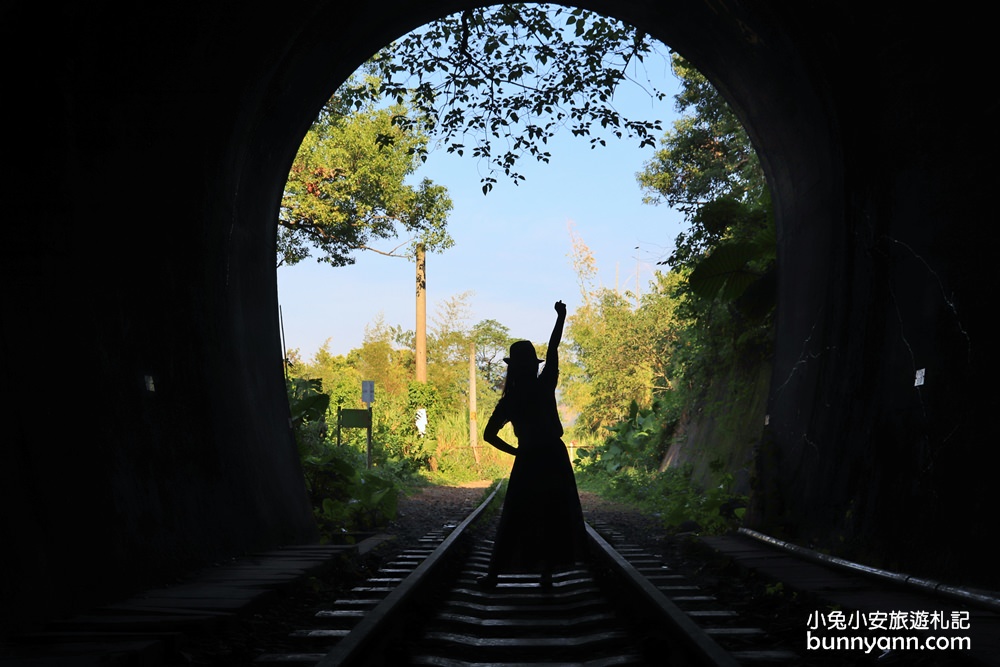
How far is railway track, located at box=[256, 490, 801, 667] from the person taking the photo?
165 inches

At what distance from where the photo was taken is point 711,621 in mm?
5066

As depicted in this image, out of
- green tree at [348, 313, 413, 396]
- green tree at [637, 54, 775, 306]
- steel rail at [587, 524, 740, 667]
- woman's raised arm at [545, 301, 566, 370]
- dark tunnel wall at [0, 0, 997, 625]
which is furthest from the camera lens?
green tree at [348, 313, 413, 396]

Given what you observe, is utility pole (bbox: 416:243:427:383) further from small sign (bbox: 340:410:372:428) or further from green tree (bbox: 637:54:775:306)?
small sign (bbox: 340:410:372:428)

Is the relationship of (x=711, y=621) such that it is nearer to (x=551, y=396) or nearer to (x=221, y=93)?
(x=551, y=396)

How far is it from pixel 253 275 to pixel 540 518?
378cm

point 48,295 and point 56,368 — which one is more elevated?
point 48,295

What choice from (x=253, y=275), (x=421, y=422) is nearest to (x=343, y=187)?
(x=421, y=422)

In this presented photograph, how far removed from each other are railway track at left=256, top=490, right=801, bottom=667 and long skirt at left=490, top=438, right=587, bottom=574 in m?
0.22

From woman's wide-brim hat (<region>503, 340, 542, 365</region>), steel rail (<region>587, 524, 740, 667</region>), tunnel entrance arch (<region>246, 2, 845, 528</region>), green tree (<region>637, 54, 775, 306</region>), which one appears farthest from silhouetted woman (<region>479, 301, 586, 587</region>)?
green tree (<region>637, 54, 775, 306</region>)

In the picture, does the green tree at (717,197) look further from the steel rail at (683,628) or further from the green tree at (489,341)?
the green tree at (489,341)

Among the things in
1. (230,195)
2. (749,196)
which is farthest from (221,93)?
(749,196)

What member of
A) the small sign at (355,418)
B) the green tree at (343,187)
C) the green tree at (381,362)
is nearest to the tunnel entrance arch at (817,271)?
the small sign at (355,418)

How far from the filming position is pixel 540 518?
21.2 feet

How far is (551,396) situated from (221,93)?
307cm
